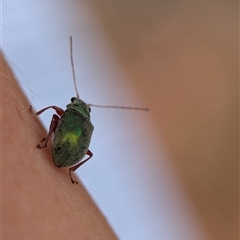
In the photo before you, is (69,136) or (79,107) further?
(79,107)

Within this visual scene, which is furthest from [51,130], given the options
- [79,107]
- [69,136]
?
[79,107]

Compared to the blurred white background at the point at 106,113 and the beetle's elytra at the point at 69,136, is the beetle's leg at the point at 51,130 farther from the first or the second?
the blurred white background at the point at 106,113

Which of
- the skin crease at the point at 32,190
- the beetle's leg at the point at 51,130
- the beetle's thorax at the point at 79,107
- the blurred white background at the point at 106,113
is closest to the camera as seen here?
the skin crease at the point at 32,190

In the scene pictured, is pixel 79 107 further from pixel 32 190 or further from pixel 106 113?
pixel 106 113

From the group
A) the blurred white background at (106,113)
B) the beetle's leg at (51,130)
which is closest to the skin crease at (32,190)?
the beetle's leg at (51,130)

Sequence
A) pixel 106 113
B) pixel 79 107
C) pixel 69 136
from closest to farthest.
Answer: pixel 69 136, pixel 79 107, pixel 106 113

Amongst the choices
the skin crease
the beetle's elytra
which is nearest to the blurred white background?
the beetle's elytra

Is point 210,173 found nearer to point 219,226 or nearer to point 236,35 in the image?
point 219,226
